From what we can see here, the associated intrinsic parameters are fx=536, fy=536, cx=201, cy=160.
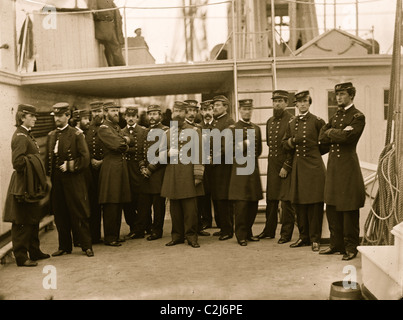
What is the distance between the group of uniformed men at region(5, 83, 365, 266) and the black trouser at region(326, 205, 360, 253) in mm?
11

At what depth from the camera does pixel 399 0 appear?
510 centimetres

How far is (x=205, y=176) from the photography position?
25.4 feet

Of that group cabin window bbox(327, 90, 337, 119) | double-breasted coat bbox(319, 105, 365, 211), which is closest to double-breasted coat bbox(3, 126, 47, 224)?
double-breasted coat bbox(319, 105, 365, 211)

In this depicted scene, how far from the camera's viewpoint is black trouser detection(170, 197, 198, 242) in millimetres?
6801

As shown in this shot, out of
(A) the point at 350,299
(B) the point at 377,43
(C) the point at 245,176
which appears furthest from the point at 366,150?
(A) the point at 350,299

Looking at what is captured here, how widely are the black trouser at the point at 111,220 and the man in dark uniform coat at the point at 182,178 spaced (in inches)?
26.6

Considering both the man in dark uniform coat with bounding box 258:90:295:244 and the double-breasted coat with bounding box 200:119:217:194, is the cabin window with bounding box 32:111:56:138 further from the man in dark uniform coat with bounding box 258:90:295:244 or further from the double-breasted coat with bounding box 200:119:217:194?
the man in dark uniform coat with bounding box 258:90:295:244

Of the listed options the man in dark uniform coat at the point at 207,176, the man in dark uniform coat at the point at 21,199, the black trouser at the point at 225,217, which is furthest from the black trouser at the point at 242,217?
the man in dark uniform coat at the point at 21,199

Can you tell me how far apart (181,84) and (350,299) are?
777 cm

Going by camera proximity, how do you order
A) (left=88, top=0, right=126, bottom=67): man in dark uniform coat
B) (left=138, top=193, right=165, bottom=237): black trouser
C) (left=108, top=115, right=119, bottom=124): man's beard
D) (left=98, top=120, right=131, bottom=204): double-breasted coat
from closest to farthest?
(left=98, top=120, right=131, bottom=204): double-breasted coat, (left=108, top=115, right=119, bottom=124): man's beard, (left=138, top=193, right=165, bottom=237): black trouser, (left=88, top=0, right=126, bottom=67): man in dark uniform coat

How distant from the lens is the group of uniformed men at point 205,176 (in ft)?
19.3

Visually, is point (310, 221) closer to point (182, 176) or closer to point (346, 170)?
point (346, 170)

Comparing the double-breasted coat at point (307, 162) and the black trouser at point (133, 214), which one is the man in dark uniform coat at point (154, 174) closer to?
the black trouser at point (133, 214)
